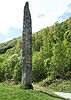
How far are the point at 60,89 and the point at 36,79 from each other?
15375 mm

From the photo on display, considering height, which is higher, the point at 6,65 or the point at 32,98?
the point at 6,65

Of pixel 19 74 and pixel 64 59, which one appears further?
pixel 19 74

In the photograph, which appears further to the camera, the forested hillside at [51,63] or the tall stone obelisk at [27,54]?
the forested hillside at [51,63]

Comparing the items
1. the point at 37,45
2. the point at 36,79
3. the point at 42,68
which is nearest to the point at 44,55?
the point at 42,68

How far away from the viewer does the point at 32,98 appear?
9.33m

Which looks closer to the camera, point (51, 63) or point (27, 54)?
point (27, 54)

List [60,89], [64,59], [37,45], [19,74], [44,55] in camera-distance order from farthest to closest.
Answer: [37,45]
[44,55]
[19,74]
[64,59]
[60,89]

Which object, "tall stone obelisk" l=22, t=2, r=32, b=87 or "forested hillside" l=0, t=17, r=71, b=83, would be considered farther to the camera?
"forested hillside" l=0, t=17, r=71, b=83

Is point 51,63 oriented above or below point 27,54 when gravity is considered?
below

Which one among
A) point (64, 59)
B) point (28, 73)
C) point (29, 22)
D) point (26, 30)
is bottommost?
point (28, 73)

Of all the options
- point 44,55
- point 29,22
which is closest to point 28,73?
point 29,22

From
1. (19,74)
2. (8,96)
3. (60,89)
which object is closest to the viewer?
(8,96)

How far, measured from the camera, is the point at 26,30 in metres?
13.9

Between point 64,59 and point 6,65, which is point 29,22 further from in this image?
point 6,65
